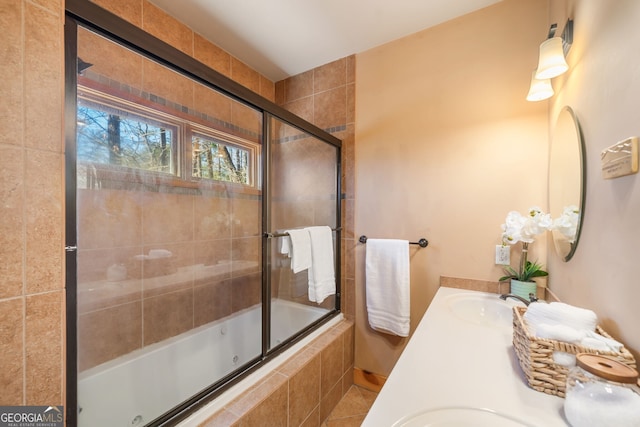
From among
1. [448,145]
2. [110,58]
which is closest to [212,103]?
[110,58]

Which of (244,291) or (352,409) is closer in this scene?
(352,409)

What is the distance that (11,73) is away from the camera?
1.80ft

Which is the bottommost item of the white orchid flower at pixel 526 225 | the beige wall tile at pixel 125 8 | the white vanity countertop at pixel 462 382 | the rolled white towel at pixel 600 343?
the white vanity countertop at pixel 462 382

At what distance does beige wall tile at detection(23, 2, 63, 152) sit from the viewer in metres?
0.57

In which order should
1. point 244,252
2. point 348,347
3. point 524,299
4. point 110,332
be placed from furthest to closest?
1. point 348,347
2. point 244,252
3. point 110,332
4. point 524,299

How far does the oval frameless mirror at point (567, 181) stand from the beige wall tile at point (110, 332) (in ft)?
6.43

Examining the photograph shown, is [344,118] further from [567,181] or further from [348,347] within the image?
[348,347]

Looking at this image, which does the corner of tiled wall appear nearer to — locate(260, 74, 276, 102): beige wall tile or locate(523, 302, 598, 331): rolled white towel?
locate(260, 74, 276, 102): beige wall tile

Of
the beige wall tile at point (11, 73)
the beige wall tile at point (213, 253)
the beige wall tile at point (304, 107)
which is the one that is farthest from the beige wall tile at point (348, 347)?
the beige wall tile at point (11, 73)

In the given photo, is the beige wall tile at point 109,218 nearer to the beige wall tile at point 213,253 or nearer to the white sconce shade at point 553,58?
the beige wall tile at point 213,253

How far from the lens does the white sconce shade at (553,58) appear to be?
1002 millimetres

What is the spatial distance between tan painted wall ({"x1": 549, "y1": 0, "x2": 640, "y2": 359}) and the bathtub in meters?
1.38

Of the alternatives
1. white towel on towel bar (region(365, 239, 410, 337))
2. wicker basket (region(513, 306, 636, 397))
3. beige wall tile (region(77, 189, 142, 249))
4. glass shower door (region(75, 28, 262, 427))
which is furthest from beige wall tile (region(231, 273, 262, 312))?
wicker basket (region(513, 306, 636, 397))

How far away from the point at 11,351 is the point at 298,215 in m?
1.41
